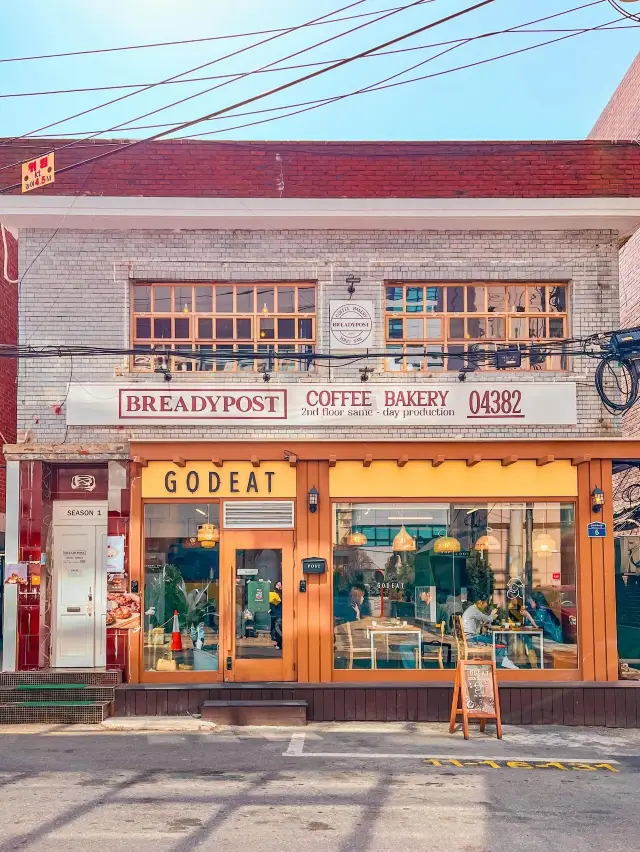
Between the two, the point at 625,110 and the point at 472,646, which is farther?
the point at 625,110

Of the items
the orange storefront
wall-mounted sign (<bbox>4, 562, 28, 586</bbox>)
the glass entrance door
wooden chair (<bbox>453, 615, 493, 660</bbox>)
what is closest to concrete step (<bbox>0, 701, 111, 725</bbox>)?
the orange storefront

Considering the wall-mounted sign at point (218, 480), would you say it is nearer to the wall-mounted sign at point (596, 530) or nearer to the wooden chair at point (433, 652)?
the wooden chair at point (433, 652)

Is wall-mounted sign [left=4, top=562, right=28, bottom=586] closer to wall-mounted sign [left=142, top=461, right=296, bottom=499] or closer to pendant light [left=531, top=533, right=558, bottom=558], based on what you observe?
wall-mounted sign [left=142, top=461, right=296, bottom=499]

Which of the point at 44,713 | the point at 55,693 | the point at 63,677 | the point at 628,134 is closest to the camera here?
the point at 44,713

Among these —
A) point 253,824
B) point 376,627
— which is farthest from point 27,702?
point 253,824

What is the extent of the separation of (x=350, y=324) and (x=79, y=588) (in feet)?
18.9

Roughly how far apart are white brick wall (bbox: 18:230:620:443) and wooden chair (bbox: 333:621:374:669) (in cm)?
285

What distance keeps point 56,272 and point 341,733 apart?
7817mm

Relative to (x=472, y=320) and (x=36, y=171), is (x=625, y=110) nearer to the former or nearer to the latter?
(x=472, y=320)

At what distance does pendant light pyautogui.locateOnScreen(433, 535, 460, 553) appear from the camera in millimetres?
13867

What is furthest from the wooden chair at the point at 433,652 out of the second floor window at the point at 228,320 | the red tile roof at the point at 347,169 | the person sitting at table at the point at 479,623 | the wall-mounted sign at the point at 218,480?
the red tile roof at the point at 347,169

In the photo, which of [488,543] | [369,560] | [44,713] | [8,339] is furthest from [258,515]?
[8,339]

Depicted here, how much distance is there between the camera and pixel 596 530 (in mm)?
13742

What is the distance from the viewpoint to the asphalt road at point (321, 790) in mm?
7500
